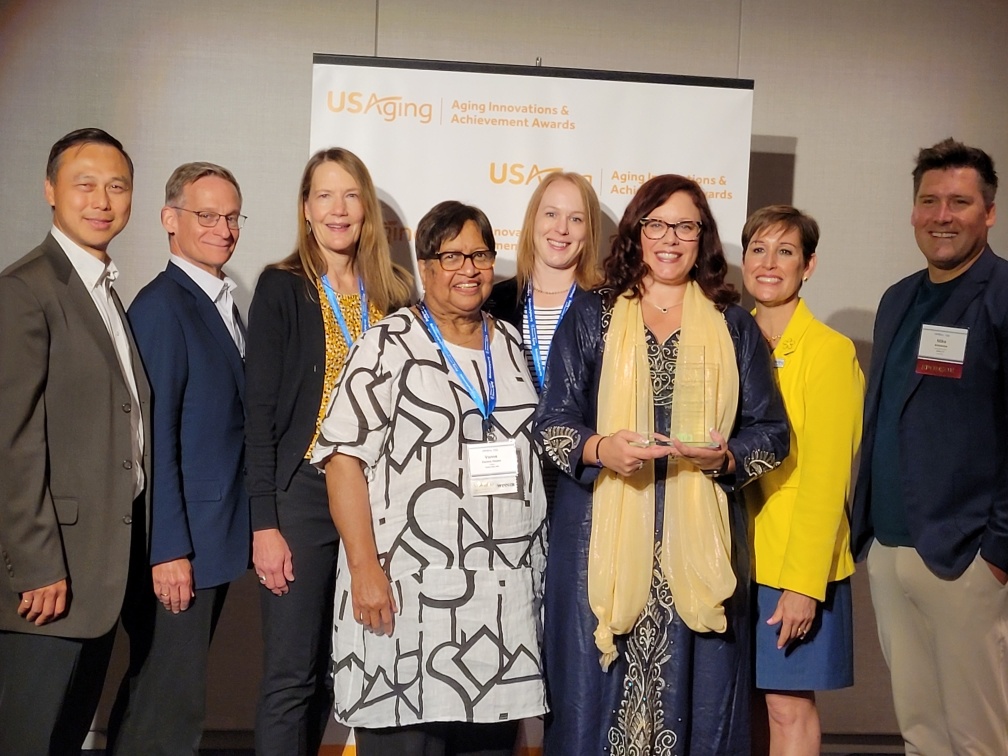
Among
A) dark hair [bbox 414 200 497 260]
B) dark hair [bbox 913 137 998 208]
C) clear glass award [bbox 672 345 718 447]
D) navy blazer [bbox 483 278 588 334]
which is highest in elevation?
dark hair [bbox 913 137 998 208]

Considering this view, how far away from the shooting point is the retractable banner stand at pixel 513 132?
3.41m

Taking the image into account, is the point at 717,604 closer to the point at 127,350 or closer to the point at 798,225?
the point at 798,225

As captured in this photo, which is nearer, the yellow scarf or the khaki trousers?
the yellow scarf

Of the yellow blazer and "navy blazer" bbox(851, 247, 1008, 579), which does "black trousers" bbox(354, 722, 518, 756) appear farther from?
"navy blazer" bbox(851, 247, 1008, 579)

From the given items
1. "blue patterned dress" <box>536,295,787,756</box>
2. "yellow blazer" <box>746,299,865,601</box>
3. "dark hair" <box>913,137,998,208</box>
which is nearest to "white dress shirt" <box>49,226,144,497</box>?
"blue patterned dress" <box>536,295,787,756</box>

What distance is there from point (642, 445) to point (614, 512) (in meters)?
0.24

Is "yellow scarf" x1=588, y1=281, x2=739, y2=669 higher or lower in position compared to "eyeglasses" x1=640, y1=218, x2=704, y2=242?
lower

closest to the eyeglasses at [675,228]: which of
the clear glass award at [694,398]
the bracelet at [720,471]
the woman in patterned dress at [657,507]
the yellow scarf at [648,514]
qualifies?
the woman in patterned dress at [657,507]

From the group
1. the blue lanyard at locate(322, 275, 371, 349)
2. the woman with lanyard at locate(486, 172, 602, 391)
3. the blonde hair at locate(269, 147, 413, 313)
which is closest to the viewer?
the blue lanyard at locate(322, 275, 371, 349)

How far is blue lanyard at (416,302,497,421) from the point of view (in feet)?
7.76

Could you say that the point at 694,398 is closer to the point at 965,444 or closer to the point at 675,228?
the point at 675,228

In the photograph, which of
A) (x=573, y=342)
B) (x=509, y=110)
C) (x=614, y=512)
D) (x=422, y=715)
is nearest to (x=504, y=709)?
(x=422, y=715)

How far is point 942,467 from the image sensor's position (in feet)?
8.66

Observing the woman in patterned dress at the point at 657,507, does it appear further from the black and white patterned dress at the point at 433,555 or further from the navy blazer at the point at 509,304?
the navy blazer at the point at 509,304
